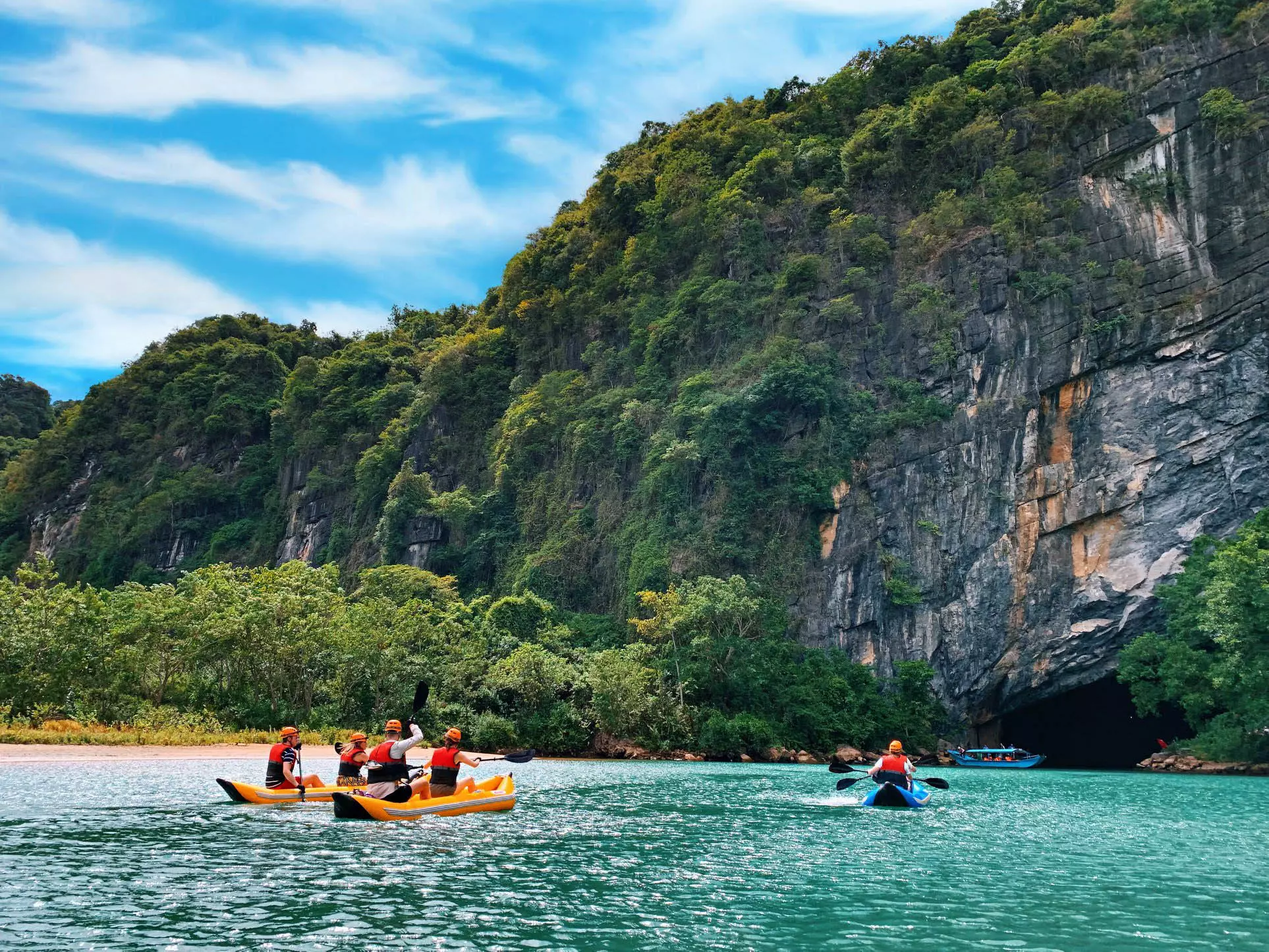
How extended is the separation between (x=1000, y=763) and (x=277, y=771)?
28.5 metres

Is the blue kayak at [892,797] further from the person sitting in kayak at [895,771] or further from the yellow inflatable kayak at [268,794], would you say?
the yellow inflatable kayak at [268,794]

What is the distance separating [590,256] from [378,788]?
4621cm

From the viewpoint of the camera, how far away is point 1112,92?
43.7 meters

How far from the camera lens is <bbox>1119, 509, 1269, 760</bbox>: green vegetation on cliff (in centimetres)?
Result: 3180

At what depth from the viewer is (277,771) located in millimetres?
18250

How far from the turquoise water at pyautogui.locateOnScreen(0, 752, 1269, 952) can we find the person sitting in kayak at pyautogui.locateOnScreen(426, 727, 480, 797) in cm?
118

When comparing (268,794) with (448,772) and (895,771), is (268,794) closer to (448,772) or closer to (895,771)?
(448,772)

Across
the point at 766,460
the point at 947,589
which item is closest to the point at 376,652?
the point at 766,460

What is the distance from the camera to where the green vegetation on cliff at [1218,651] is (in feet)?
104

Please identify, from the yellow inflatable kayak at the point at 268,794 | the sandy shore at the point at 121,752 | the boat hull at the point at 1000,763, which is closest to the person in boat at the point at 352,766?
the yellow inflatable kayak at the point at 268,794

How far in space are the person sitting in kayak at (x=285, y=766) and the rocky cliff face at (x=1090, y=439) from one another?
28.3 m

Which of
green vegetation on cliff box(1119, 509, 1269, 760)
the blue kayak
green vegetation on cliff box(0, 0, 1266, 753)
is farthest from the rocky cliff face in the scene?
the blue kayak

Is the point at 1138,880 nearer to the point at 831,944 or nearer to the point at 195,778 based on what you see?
the point at 831,944

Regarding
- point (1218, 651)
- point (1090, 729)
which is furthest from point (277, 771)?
point (1090, 729)
